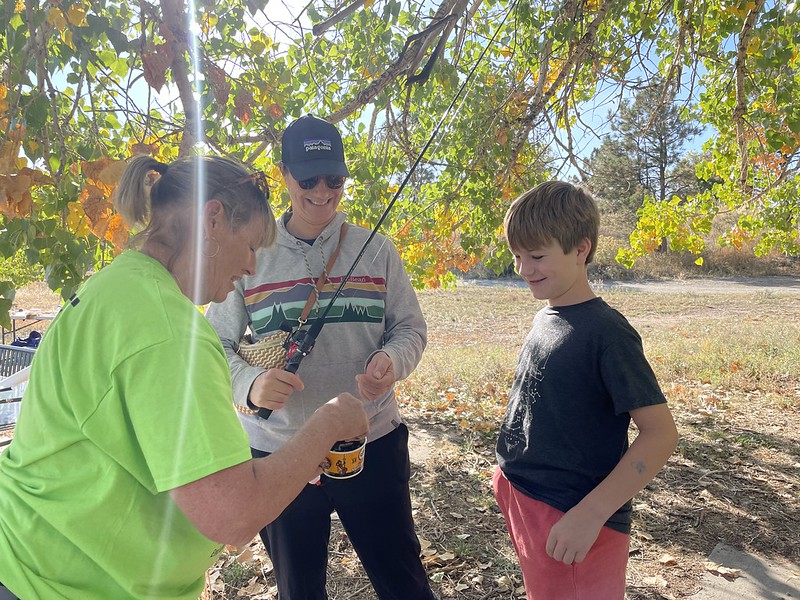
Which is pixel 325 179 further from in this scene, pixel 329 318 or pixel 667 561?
pixel 667 561

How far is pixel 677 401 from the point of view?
5738 millimetres

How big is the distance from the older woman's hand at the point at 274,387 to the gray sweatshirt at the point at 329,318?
0.25m

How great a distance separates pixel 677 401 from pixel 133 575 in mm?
5749

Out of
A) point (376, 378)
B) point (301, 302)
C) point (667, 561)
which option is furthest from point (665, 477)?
point (301, 302)

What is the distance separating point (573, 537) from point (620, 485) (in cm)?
18

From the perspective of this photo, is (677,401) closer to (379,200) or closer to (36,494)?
(379,200)

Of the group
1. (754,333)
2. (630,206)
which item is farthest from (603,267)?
(754,333)

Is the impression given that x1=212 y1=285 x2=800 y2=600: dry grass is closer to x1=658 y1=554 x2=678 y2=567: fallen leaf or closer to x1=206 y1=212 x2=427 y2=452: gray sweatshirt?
x1=658 y1=554 x2=678 y2=567: fallen leaf

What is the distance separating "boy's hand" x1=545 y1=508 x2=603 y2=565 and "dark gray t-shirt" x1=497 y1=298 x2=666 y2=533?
0.10 metres

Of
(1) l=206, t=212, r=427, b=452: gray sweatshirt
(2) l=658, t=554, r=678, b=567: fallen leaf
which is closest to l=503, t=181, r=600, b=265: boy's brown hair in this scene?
(1) l=206, t=212, r=427, b=452: gray sweatshirt

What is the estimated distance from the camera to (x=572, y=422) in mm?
1623

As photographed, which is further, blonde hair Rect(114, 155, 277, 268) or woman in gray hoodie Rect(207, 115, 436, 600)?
woman in gray hoodie Rect(207, 115, 436, 600)

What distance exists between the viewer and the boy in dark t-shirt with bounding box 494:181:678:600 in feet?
4.91

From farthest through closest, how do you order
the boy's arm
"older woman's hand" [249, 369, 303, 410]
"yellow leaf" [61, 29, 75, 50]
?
"yellow leaf" [61, 29, 75, 50], "older woman's hand" [249, 369, 303, 410], the boy's arm
